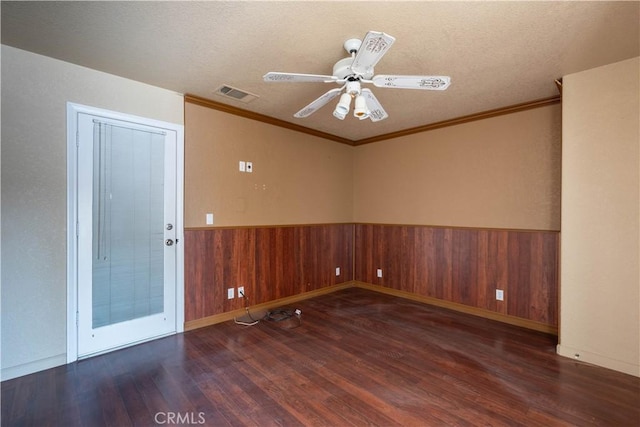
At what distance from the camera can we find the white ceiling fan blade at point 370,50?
1488mm

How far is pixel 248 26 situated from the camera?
1.91 metres

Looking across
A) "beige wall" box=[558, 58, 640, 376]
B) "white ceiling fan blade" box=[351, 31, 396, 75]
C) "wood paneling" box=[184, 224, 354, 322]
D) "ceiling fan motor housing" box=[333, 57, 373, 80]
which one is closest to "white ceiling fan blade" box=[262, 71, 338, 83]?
"ceiling fan motor housing" box=[333, 57, 373, 80]

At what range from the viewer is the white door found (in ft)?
8.25

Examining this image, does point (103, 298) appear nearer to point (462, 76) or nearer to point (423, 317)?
point (423, 317)

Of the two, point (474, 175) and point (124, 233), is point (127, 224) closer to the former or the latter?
point (124, 233)

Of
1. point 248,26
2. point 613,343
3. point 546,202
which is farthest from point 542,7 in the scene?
point 613,343

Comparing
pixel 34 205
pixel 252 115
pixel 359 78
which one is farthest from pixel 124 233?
pixel 359 78

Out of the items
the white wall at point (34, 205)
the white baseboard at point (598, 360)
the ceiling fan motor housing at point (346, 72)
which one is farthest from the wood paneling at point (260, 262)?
the white baseboard at point (598, 360)

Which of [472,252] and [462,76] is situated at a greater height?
[462,76]

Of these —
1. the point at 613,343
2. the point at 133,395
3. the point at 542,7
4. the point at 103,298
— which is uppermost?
the point at 542,7

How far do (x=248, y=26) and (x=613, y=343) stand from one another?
12.2ft

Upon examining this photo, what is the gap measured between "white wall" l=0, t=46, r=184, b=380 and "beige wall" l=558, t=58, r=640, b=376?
4.30 metres

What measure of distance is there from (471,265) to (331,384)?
247 cm

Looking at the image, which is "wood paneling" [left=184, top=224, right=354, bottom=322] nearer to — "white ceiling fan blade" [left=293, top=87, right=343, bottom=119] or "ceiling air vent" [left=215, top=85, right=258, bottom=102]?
"ceiling air vent" [left=215, top=85, right=258, bottom=102]
